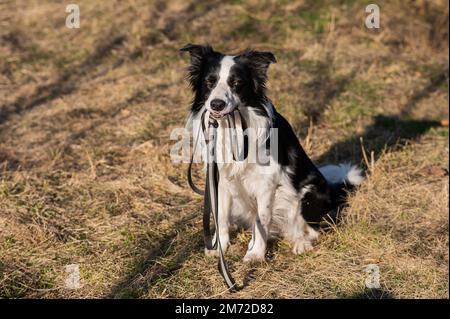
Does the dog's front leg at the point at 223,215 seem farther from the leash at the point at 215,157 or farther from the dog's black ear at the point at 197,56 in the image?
the dog's black ear at the point at 197,56

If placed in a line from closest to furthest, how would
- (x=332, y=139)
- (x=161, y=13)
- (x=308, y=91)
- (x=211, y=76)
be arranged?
(x=211, y=76), (x=332, y=139), (x=308, y=91), (x=161, y=13)

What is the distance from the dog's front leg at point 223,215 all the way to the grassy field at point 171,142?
9cm

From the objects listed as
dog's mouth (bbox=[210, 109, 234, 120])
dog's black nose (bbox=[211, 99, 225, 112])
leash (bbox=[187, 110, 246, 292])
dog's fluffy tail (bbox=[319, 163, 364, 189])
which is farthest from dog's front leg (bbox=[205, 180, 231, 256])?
dog's fluffy tail (bbox=[319, 163, 364, 189])

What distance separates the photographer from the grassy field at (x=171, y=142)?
4246 millimetres

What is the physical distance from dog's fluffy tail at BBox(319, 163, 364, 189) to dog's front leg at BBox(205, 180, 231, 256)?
95 centimetres

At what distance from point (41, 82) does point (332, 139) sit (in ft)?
11.5

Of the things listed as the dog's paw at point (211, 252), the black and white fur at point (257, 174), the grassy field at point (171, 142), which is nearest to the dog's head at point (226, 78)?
the black and white fur at point (257, 174)

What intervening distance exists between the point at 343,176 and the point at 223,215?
1107mm

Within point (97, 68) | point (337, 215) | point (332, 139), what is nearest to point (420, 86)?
point (332, 139)

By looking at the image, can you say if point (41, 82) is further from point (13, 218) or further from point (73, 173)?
point (13, 218)

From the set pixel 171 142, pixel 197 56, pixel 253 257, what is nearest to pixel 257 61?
pixel 197 56

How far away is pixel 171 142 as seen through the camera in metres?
6.05

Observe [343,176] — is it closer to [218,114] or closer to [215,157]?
[215,157]
